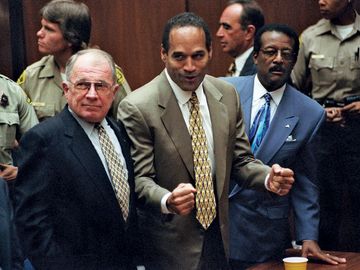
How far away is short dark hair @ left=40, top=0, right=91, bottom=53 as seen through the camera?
458 centimetres

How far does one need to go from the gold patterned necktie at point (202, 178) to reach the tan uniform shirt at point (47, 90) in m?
1.19

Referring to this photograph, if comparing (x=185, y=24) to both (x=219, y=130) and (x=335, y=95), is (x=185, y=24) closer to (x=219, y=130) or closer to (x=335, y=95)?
(x=219, y=130)

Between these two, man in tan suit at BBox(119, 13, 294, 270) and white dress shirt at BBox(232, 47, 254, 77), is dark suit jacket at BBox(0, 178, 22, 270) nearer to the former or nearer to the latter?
man in tan suit at BBox(119, 13, 294, 270)

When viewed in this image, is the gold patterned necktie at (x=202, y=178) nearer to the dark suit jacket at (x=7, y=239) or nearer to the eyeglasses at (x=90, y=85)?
the eyeglasses at (x=90, y=85)

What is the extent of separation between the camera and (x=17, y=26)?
599 cm

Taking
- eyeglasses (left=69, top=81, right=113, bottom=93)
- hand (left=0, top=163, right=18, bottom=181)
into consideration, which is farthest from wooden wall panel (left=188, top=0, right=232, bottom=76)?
eyeglasses (left=69, top=81, right=113, bottom=93)

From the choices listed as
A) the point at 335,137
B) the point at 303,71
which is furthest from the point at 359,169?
the point at 303,71

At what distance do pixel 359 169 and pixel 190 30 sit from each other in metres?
1.94

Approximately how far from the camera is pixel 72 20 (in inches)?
180

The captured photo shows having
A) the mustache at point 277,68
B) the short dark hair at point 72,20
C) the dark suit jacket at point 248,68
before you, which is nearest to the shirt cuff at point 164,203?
the mustache at point 277,68

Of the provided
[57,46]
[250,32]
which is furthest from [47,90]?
[250,32]

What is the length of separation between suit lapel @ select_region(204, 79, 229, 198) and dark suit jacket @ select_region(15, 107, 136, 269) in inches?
18.4

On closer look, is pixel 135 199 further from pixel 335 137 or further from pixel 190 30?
pixel 335 137

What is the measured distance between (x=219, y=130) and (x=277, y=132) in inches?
21.1
